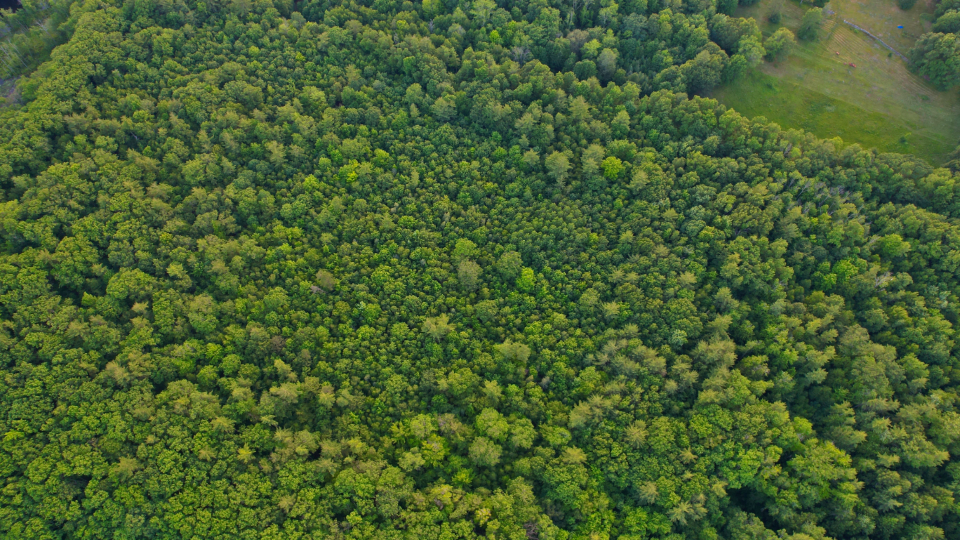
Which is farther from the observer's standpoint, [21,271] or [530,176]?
[530,176]

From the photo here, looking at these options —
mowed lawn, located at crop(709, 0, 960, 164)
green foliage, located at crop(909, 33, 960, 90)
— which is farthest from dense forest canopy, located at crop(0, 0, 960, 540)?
green foliage, located at crop(909, 33, 960, 90)

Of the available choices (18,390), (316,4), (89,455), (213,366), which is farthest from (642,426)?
(316,4)

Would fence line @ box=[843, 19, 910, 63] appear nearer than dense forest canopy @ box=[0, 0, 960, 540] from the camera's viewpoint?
No

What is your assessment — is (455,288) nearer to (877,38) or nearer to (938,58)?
(938,58)

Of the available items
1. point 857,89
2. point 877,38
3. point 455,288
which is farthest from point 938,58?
point 455,288

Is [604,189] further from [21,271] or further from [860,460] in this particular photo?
[21,271]

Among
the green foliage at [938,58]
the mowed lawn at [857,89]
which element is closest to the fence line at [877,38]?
the mowed lawn at [857,89]

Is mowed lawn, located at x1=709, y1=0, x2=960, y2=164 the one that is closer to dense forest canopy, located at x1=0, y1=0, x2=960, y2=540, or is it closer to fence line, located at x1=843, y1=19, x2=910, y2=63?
fence line, located at x1=843, y1=19, x2=910, y2=63
